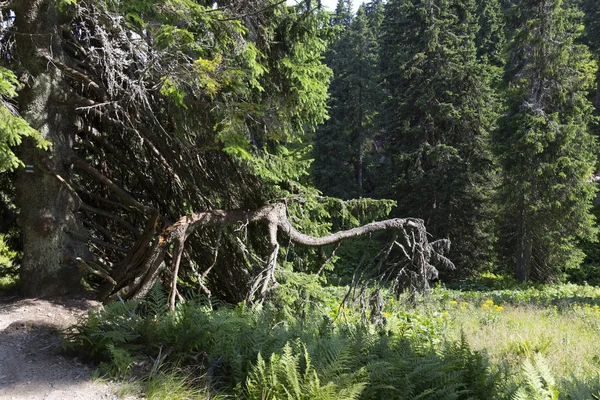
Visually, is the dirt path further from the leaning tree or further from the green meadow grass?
the green meadow grass

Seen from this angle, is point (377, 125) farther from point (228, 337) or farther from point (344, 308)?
point (228, 337)

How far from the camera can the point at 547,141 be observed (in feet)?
53.6

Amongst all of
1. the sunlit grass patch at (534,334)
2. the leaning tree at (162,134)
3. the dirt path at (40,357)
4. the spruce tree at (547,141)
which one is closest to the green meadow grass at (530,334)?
the sunlit grass patch at (534,334)

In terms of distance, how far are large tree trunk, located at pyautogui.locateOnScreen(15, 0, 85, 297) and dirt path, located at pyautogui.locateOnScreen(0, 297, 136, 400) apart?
0.31m

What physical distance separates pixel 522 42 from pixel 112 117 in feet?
56.9

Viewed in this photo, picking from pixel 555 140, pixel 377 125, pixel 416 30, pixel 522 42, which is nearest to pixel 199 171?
pixel 555 140

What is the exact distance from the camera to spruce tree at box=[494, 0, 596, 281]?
16234mm

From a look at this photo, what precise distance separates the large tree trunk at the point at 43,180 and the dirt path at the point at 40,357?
31cm

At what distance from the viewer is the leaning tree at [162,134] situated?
185 inches

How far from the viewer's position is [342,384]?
10.3 ft

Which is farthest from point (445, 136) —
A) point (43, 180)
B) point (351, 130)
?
point (43, 180)

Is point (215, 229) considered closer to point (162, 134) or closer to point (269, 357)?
point (162, 134)

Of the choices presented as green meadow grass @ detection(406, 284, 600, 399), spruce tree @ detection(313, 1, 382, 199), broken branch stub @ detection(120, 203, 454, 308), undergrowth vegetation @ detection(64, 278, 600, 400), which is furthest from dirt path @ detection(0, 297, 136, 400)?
spruce tree @ detection(313, 1, 382, 199)

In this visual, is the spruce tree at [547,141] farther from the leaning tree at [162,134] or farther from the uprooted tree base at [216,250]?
the leaning tree at [162,134]
